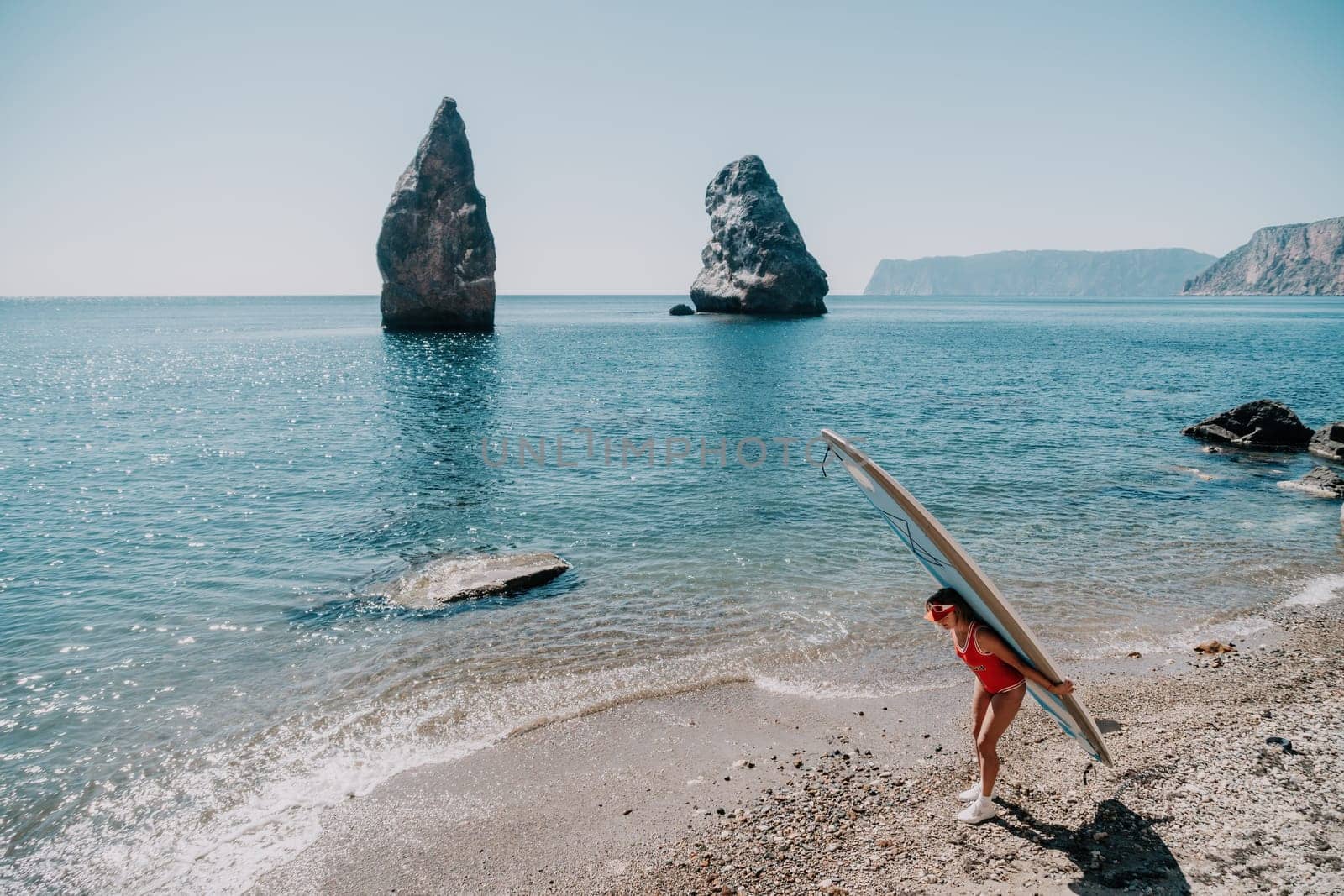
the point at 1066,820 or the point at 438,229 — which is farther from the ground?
the point at 438,229

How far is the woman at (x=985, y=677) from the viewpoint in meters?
6.67

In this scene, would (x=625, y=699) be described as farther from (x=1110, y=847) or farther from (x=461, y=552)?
(x=461, y=552)

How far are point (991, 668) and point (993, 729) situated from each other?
1.89 feet

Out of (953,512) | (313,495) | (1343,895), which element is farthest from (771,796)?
(313,495)

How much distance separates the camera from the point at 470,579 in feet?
48.0

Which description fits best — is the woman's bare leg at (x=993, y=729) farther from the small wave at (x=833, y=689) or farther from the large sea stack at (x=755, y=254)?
the large sea stack at (x=755, y=254)

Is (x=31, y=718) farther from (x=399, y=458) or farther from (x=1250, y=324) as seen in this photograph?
(x=1250, y=324)

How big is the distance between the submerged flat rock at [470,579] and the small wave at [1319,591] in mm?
13891

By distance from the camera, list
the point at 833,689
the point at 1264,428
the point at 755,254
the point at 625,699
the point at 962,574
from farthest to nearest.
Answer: the point at 755,254 → the point at 1264,428 → the point at 833,689 → the point at 625,699 → the point at 962,574

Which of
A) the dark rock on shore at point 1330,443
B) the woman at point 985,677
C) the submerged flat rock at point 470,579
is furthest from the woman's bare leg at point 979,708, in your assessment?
the dark rock on shore at point 1330,443

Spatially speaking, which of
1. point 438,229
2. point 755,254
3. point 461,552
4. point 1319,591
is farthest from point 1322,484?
point 755,254

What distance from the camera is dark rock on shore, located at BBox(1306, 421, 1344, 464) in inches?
1057

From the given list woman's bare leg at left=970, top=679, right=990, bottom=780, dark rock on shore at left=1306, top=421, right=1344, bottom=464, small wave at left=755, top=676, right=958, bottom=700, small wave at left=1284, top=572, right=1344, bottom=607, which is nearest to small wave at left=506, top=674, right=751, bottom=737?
small wave at left=755, top=676, right=958, bottom=700

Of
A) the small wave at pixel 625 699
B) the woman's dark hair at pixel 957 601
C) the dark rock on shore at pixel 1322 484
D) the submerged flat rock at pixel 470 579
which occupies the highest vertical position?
the woman's dark hair at pixel 957 601
